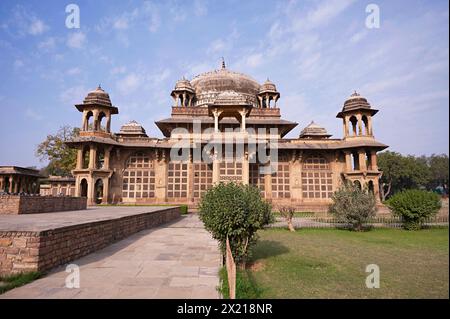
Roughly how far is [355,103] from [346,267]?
72.8 ft

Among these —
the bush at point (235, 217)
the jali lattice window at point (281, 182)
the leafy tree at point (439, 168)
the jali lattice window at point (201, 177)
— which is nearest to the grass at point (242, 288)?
the bush at point (235, 217)

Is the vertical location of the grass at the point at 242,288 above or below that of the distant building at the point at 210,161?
below

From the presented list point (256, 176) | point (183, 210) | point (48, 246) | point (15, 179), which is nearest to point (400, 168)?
point (256, 176)

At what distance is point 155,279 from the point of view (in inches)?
201

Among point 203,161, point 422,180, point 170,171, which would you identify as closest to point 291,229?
point 203,161

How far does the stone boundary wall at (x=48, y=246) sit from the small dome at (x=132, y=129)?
22.0 m

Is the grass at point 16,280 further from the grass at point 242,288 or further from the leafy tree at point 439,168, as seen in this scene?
the leafy tree at point 439,168

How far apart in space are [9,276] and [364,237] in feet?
39.0

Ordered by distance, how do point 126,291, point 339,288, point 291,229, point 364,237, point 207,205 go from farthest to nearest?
point 291,229, point 364,237, point 207,205, point 339,288, point 126,291

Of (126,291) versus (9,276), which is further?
(9,276)

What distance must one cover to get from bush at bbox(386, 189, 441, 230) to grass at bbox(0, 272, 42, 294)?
15542 mm

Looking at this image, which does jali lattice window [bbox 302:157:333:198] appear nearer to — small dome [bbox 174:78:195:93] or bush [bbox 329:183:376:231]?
bush [bbox 329:183:376:231]

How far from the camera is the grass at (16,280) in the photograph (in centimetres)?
448

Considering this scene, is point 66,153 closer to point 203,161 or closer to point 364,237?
point 203,161
